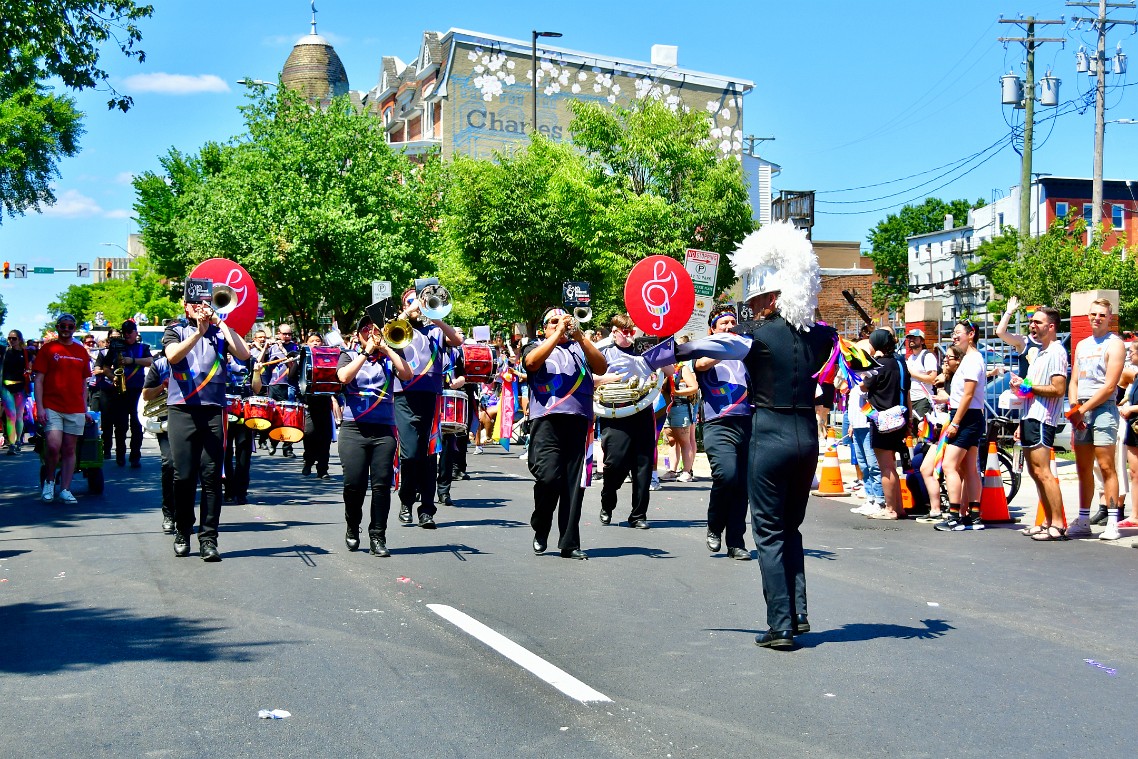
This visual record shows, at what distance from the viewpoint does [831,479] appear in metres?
16.2

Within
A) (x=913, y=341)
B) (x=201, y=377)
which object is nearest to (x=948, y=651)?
(x=201, y=377)

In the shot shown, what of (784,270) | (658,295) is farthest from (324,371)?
(784,270)

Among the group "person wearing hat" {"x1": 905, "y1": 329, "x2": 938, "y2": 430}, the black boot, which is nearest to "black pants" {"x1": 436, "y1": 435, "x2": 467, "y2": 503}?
the black boot

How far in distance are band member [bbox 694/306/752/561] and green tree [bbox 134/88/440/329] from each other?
3652 centimetres

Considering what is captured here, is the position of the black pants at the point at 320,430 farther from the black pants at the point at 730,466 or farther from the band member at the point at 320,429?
the black pants at the point at 730,466

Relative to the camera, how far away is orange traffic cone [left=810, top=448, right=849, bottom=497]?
16141 millimetres

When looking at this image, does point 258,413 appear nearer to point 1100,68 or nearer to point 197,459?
point 197,459

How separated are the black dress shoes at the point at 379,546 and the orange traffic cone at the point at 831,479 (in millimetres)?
7384

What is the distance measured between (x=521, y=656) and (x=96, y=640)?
2.39 meters

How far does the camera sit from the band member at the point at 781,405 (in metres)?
6.89

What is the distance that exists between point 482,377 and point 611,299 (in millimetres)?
30910

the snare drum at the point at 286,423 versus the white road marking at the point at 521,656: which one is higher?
the snare drum at the point at 286,423

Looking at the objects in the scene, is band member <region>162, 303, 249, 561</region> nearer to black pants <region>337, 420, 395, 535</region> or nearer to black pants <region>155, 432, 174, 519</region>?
black pants <region>155, 432, 174, 519</region>

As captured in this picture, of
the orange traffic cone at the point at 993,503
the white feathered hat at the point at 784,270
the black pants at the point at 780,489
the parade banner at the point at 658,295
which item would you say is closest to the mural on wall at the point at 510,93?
the parade banner at the point at 658,295
